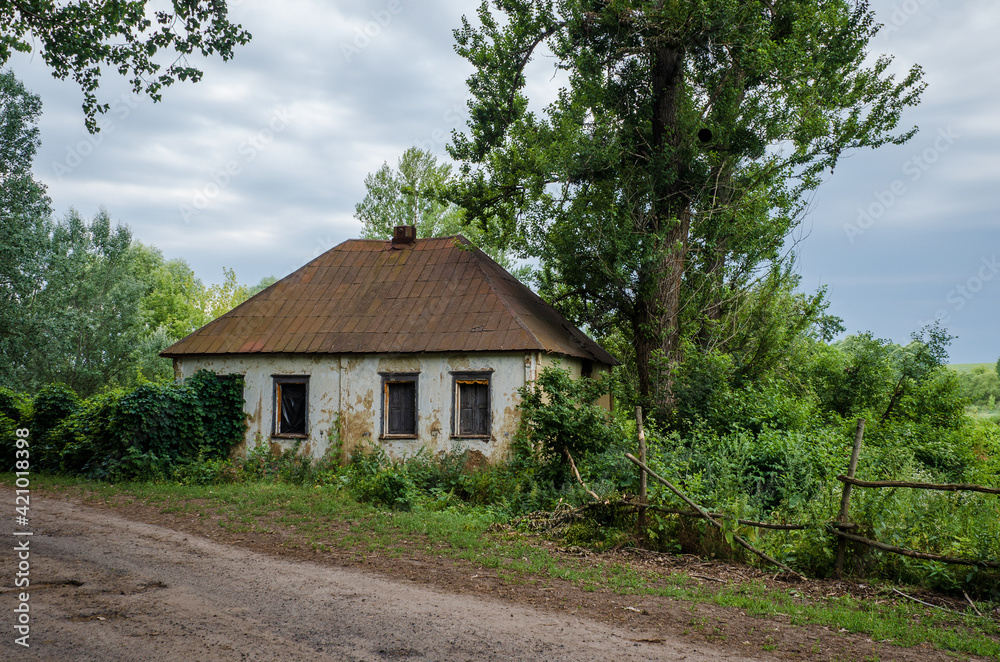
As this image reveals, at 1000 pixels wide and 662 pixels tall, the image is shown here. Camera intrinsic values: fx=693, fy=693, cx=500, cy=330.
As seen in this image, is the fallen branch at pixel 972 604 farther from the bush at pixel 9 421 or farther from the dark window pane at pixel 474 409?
the bush at pixel 9 421

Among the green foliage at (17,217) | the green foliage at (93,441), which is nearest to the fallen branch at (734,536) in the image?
the green foliage at (93,441)

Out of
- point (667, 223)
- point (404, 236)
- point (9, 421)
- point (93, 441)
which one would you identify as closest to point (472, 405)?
point (667, 223)

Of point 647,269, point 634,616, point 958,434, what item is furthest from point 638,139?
point 634,616

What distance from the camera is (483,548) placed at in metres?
9.00

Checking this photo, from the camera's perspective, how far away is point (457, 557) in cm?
855

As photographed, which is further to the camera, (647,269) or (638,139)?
(638,139)

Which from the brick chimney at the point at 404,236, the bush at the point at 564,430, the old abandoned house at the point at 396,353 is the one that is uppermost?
the brick chimney at the point at 404,236

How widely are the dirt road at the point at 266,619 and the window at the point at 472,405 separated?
6.62 meters

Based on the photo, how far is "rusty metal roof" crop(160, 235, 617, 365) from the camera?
49.5ft

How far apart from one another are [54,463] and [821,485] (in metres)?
16.3

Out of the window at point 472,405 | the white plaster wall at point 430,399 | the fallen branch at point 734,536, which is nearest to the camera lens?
the fallen branch at point 734,536

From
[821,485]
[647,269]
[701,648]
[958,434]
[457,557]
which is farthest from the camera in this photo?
[647,269]

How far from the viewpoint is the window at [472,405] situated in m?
14.5

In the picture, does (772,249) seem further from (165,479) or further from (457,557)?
(165,479)
